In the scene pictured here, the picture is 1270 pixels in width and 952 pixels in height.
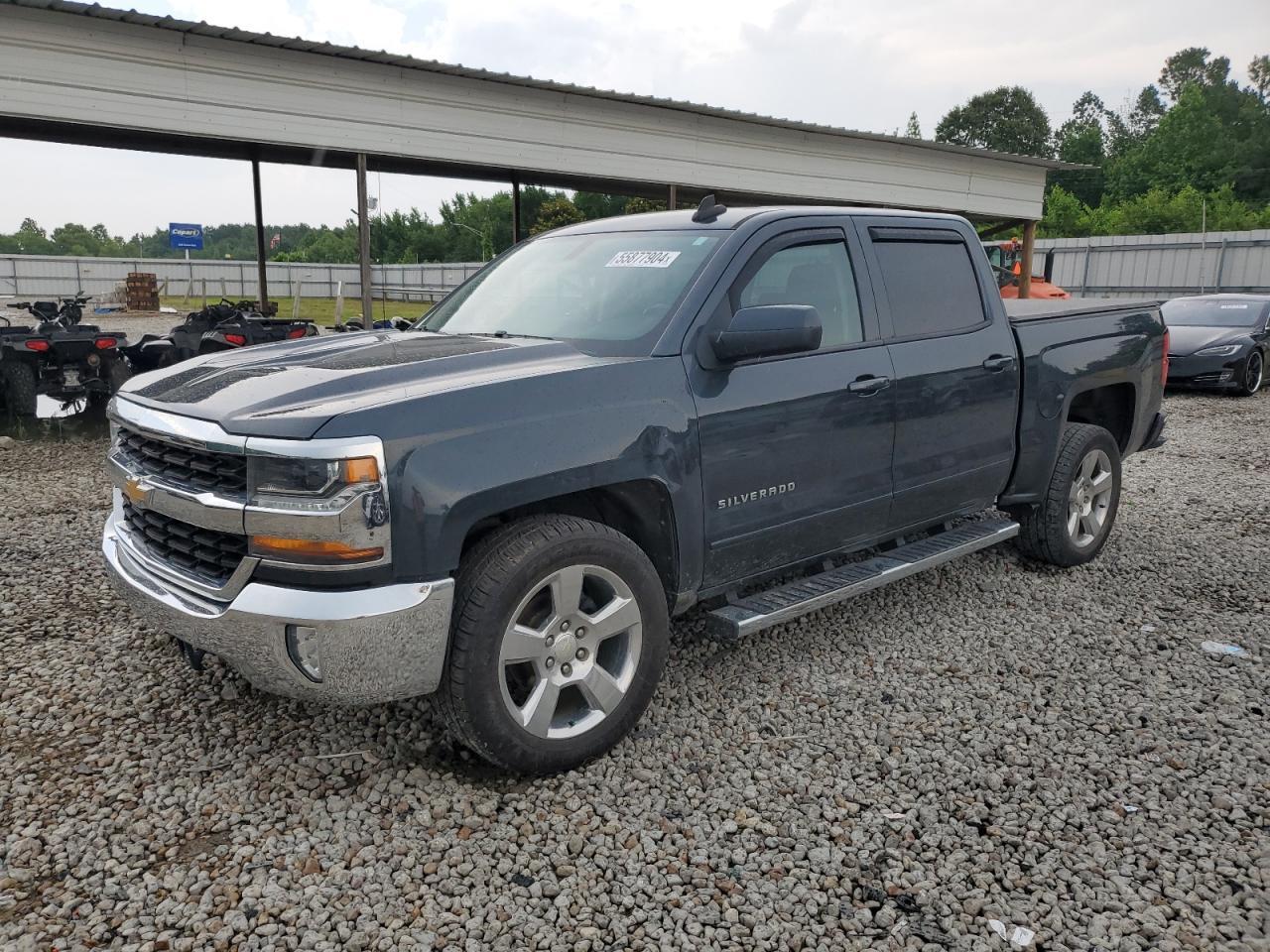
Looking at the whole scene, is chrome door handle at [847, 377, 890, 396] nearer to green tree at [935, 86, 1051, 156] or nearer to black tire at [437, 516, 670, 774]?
black tire at [437, 516, 670, 774]

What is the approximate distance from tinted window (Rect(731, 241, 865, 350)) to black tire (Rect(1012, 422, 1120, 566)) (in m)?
1.83

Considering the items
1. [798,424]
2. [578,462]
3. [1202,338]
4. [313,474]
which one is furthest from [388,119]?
[1202,338]

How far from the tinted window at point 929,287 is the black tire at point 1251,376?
1113 cm

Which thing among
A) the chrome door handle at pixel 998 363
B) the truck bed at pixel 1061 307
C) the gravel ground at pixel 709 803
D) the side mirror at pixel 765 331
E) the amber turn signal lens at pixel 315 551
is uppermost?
the truck bed at pixel 1061 307

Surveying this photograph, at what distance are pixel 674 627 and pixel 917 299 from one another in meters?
1.97

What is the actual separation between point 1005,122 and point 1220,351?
76.2m

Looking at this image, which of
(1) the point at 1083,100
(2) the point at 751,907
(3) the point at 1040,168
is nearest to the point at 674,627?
(2) the point at 751,907

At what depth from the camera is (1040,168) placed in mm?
20734

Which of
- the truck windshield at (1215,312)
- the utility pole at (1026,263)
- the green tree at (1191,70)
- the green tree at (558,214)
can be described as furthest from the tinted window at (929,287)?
the green tree at (1191,70)

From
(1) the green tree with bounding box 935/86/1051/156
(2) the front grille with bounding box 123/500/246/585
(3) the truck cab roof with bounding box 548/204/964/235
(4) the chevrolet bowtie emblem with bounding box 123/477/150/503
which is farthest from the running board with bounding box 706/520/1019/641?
(1) the green tree with bounding box 935/86/1051/156

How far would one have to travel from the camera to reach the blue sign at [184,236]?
31.1 m

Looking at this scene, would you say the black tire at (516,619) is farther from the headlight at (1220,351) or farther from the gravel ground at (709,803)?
the headlight at (1220,351)

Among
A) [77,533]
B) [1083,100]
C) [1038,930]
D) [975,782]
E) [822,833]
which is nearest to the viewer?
[1038,930]

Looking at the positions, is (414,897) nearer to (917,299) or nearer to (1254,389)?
(917,299)
